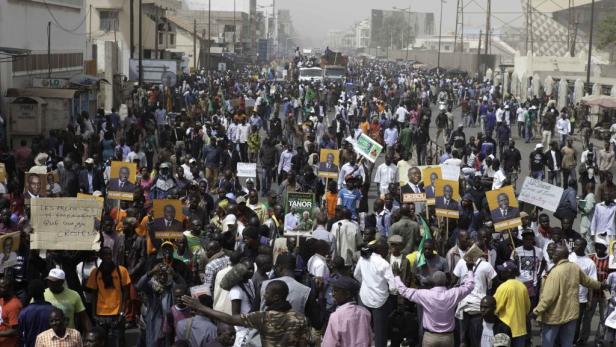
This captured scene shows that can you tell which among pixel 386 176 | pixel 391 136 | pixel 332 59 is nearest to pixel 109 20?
pixel 332 59

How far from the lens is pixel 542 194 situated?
13.6m

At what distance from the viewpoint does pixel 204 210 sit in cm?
1380

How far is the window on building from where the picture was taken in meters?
54.7

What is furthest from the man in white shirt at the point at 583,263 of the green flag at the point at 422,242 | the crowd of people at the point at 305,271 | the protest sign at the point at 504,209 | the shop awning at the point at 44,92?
the shop awning at the point at 44,92

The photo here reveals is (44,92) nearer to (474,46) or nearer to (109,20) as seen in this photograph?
(109,20)

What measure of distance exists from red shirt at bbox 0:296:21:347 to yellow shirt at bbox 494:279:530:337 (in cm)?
403

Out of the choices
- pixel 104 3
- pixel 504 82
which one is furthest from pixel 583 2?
pixel 104 3

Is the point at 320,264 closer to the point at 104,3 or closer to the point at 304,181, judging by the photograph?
the point at 304,181

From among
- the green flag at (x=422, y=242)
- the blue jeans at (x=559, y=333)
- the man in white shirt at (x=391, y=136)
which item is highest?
the man in white shirt at (x=391, y=136)

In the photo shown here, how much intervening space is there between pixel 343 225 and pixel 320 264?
1.78 m

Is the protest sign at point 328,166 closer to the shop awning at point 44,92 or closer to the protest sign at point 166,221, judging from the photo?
the protest sign at point 166,221

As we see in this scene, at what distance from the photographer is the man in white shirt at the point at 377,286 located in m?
9.86

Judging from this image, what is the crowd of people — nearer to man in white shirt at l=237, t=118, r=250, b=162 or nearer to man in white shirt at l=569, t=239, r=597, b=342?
man in white shirt at l=569, t=239, r=597, b=342

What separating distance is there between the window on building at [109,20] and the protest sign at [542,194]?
143ft
